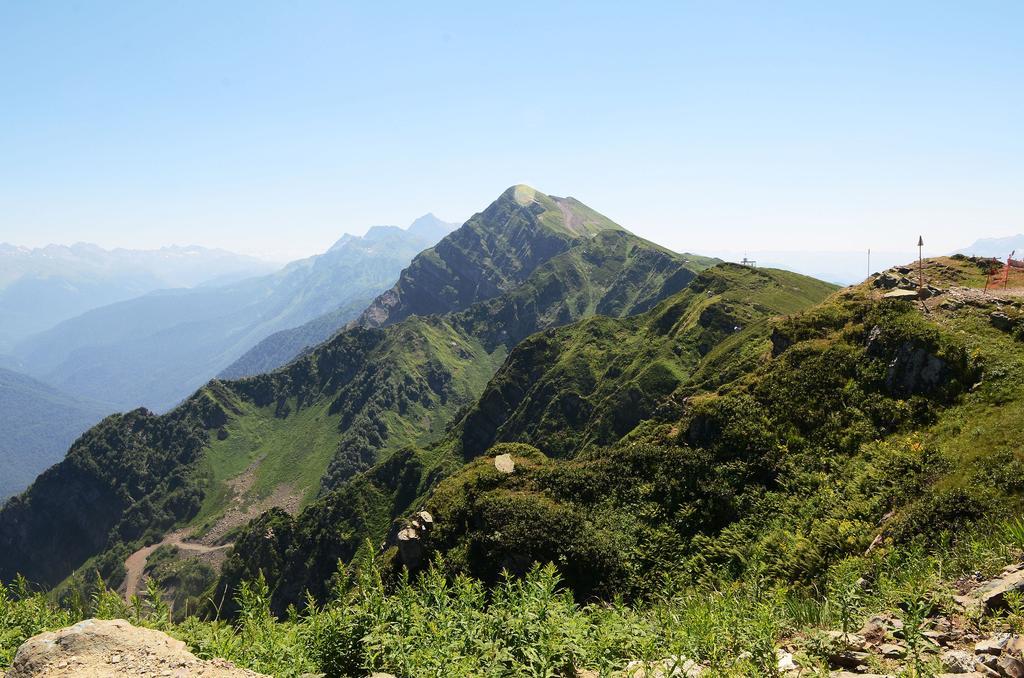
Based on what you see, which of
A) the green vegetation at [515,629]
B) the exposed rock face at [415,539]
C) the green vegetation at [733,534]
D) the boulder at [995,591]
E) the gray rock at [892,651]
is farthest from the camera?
the exposed rock face at [415,539]

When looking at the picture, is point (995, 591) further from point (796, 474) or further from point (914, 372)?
point (914, 372)

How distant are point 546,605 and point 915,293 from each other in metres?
46.3

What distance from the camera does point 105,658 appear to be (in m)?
11.1

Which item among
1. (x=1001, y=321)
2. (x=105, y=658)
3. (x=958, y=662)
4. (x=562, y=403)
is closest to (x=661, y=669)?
(x=958, y=662)

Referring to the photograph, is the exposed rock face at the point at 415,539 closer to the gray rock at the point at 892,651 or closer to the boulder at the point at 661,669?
the boulder at the point at 661,669

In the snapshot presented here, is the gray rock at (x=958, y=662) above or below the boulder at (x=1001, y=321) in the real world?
below

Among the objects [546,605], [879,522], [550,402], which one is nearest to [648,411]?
[550,402]

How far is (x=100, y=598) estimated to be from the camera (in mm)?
14703

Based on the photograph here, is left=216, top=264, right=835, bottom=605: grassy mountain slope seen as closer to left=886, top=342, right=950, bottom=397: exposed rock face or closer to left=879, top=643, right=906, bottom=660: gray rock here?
left=886, top=342, right=950, bottom=397: exposed rock face

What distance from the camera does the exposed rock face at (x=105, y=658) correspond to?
35.6 ft

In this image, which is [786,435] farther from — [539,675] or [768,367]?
[539,675]

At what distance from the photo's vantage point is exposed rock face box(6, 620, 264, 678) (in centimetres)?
1084

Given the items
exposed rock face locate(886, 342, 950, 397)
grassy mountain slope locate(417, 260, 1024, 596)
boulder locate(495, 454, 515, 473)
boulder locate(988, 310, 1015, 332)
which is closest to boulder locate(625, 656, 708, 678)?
grassy mountain slope locate(417, 260, 1024, 596)

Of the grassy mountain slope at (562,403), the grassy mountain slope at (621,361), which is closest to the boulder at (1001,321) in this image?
the grassy mountain slope at (621,361)
